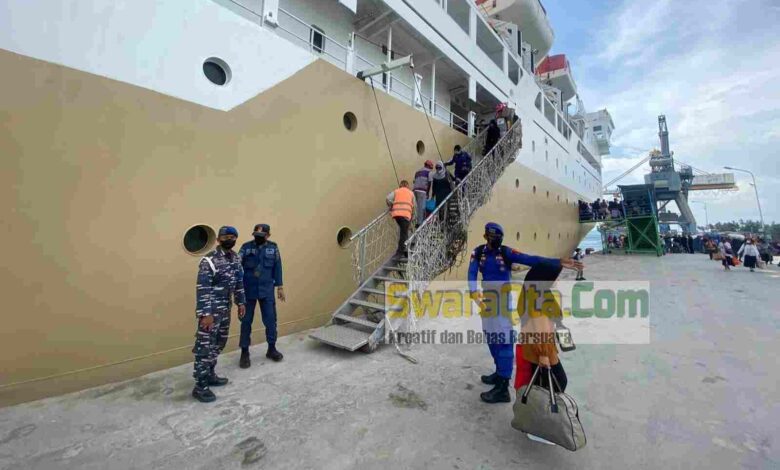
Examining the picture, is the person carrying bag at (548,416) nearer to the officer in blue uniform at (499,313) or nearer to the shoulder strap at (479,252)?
the officer in blue uniform at (499,313)

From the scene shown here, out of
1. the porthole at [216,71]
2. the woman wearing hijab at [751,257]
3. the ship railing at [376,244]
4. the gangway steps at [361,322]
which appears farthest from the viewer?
the woman wearing hijab at [751,257]

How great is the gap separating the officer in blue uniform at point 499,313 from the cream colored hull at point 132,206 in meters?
2.67

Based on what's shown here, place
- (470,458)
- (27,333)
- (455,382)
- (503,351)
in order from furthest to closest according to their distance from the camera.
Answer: (455,382) < (503,351) < (27,333) < (470,458)

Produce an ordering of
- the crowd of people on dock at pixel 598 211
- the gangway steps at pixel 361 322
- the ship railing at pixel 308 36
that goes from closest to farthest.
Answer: the gangway steps at pixel 361 322 → the ship railing at pixel 308 36 → the crowd of people on dock at pixel 598 211


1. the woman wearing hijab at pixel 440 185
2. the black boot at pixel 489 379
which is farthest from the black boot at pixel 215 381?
the woman wearing hijab at pixel 440 185

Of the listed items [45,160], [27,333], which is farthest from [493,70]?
[27,333]

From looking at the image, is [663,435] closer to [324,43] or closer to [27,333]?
[27,333]

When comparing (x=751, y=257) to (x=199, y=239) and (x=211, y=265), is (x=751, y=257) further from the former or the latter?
(x=199, y=239)

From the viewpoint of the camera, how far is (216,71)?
384 cm

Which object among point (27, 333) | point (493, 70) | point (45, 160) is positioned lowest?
point (27, 333)

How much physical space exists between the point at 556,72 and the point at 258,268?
842 inches

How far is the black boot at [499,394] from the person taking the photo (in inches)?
107

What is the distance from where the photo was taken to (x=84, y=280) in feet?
9.29

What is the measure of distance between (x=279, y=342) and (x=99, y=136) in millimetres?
2932
